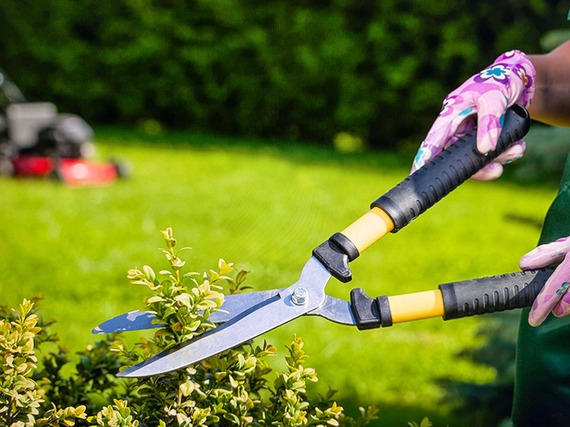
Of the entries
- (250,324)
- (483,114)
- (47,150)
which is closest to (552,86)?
(483,114)

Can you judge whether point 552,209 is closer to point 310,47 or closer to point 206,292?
point 206,292

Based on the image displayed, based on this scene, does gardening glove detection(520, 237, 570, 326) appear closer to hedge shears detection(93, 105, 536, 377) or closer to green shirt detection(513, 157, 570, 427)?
hedge shears detection(93, 105, 536, 377)

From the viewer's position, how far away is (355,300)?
1476mm

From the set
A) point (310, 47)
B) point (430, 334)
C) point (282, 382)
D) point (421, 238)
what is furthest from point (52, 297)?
point (310, 47)

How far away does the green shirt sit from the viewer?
167cm

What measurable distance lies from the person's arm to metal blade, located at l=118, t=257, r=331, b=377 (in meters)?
0.64

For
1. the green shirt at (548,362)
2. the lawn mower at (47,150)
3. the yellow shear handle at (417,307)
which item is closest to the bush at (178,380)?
the yellow shear handle at (417,307)

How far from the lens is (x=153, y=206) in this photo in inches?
277

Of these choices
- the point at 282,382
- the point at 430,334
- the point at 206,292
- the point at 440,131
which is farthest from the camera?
the point at 430,334

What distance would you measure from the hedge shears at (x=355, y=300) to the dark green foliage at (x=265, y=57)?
9.04 m

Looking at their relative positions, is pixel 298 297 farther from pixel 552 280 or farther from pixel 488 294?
pixel 552 280

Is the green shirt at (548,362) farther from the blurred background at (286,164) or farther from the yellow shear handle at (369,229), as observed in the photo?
the blurred background at (286,164)

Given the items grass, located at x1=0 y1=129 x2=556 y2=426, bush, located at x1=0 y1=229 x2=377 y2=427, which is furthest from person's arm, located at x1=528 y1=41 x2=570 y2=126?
grass, located at x1=0 y1=129 x2=556 y2=426

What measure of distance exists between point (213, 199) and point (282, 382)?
590 cm
